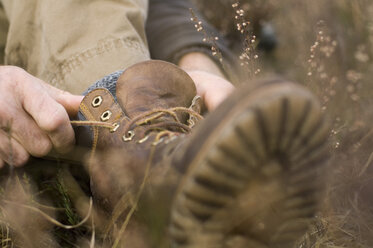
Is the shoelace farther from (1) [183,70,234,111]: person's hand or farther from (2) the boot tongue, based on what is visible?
(1) [183,70,234,111]: person's hand

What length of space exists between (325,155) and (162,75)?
0.63 metres

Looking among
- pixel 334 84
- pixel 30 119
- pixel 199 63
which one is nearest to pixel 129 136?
pixel 30 119

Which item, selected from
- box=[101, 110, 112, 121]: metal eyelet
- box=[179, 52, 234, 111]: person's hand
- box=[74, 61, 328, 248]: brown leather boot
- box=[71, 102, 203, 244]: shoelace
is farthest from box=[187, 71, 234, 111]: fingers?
box=[74, 61, 328, 248]: brown leather boot

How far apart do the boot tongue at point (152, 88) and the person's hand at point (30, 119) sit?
0.17 meters

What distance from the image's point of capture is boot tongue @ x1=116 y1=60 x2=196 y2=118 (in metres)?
1.28

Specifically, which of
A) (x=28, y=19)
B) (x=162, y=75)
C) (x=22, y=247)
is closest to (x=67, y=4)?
(x=28, y=19)

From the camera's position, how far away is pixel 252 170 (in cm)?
78

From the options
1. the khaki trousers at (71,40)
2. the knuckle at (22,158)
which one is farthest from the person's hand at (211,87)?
the knuckle at (22,158)

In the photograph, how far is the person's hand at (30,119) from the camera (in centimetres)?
124

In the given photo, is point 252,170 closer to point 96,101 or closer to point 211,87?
point 96,101

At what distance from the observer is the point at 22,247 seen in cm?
119

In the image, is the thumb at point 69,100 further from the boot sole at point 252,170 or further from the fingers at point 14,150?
the boot sole at point 252,170

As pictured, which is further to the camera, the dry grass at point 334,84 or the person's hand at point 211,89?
the person's hand at point 211,89

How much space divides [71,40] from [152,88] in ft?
1.69
